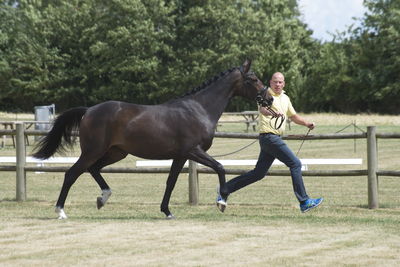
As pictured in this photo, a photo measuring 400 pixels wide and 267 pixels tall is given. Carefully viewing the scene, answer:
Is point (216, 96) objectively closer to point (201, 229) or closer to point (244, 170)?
point (244, 170)

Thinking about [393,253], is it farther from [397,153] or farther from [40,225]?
[397,153]

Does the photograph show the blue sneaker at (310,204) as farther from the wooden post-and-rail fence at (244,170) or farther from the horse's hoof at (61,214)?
the horse's hoof at (61,214)

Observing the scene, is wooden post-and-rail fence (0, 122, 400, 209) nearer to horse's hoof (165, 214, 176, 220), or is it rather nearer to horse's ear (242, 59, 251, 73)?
horse's ear (242, 59, 251, 73)

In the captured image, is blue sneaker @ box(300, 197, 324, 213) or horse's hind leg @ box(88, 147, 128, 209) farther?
horse's hind leg @ box(88, 147, 128, 209)

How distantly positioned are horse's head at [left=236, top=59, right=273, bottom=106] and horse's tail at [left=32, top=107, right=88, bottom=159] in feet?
7.39

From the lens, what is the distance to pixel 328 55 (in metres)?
63.2

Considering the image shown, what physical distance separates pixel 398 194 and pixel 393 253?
243 inches

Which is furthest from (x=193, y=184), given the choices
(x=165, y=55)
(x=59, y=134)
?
(x=165, y=55)

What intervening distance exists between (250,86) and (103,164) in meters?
2.21

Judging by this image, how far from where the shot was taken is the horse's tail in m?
10.4

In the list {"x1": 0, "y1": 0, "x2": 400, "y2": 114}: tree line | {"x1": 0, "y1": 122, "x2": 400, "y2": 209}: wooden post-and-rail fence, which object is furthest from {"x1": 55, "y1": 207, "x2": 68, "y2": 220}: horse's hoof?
{"x1": 0, "y1": 0, "x2": 400, "y2": 114}: tree line

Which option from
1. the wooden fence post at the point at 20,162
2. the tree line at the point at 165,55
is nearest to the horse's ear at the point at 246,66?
the wooden fence post at the point at 20,162

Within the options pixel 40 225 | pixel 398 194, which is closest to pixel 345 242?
pixel 40 225

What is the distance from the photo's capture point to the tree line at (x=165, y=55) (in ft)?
183
